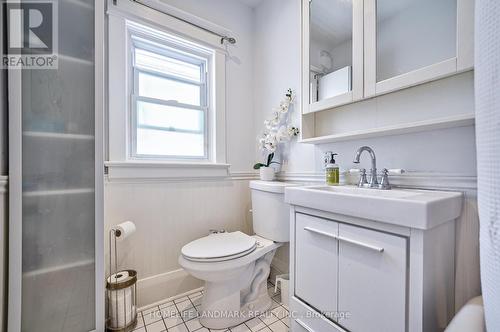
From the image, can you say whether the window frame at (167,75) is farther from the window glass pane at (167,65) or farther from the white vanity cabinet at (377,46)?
the white vanity cabinet at (377,46)

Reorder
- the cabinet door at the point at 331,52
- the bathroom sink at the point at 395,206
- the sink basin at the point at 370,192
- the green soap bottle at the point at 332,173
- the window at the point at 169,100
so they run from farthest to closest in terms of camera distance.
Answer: the window at the point at 169,100 → the green soap bottle at the point at 332,173 → the cabinet door at the point at 331,52 → the sink basin at the point at 370,192 → the bathroom sink at the point at 395,206

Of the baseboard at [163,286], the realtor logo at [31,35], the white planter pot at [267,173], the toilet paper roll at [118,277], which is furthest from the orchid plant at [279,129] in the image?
the realtor logo at [31,35]

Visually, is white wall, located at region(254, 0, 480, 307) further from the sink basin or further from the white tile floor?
the white tile floor

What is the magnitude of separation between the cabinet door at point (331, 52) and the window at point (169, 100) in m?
0.82

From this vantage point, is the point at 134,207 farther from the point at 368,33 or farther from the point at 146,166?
the point at 368,33

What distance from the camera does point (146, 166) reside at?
1.42m

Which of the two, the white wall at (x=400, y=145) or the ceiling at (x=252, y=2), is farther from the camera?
the ceiling at (x=252, y=2)

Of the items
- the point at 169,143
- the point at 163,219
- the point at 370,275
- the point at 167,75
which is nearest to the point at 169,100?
the point at 167,75

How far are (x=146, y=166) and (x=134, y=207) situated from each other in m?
0.28

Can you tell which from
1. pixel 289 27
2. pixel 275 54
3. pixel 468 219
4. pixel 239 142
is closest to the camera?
pixel 468 219

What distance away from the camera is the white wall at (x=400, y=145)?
0.86 meters

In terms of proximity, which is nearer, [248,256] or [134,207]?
[248,256]

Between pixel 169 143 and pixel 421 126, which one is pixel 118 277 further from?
pixel 421 126

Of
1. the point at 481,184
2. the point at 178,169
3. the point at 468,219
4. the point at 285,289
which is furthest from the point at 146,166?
the point at 468,219
